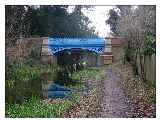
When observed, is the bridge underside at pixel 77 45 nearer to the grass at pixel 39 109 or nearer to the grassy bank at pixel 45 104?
the grassy bank at pixel 45 104

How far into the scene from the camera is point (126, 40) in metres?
5.77

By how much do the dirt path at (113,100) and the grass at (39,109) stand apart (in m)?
0.16

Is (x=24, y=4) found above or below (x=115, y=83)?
above

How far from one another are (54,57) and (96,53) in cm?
23

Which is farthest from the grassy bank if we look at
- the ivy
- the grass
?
the ivy

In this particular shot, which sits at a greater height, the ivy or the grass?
the ivy

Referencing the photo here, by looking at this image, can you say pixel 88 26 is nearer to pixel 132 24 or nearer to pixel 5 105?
pixel 132 24

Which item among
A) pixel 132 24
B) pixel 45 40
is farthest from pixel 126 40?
pixel 45 40

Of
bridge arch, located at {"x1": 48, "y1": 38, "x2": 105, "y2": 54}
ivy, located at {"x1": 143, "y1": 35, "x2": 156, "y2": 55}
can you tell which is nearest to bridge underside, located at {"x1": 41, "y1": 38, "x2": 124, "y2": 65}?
bridge arch, located at {"x1": 48, "y1": 38, "x2": 105, "y2": 54}

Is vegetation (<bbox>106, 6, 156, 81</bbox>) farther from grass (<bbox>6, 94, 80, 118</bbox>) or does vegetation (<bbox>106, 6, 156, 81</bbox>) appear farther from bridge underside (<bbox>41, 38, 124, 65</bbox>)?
grass (<bbox>6, 94, 80, 118</bbox>)

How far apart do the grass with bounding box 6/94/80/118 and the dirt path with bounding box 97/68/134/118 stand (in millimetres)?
165

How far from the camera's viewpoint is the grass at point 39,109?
5.77m

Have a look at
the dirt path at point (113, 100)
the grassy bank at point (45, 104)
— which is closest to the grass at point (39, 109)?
the grassy bank at point (45, 104)

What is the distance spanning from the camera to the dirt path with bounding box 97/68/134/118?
5.75 meters
